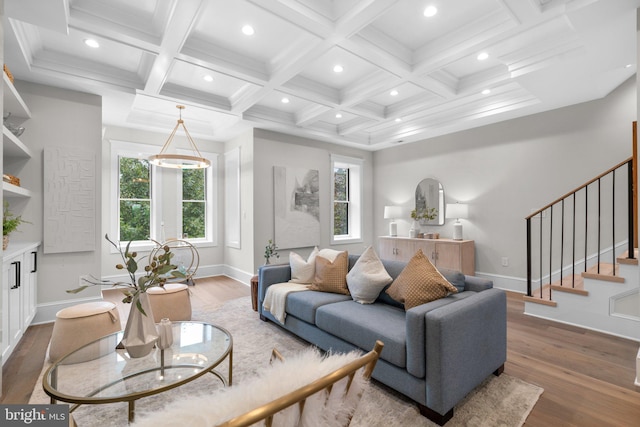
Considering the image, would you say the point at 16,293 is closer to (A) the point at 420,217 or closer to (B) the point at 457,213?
(A) the point at 420,217

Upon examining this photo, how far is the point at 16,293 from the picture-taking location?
2.62 m

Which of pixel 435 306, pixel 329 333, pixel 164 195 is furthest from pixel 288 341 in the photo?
pixel 164 195

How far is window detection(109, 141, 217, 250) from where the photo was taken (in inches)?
202

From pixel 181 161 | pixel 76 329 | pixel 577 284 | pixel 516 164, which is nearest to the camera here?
pixel 76 329

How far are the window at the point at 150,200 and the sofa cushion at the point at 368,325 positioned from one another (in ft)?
13.5

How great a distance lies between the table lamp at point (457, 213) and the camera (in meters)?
4.97

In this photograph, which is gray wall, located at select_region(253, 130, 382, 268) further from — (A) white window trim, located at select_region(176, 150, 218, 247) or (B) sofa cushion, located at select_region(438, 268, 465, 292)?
(B) sofa cushion, located at select_region(438, 268, 465, 292)

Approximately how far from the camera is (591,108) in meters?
3.88

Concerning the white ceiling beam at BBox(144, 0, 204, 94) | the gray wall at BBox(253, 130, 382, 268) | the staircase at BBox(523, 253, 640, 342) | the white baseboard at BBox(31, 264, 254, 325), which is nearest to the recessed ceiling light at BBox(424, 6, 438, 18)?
the white ceiling beam at BBox(144, 0, 204, 94)

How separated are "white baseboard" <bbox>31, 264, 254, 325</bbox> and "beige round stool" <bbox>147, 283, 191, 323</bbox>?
131 cm

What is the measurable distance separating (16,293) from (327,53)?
3.68 m

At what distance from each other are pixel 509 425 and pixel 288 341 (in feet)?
5.91

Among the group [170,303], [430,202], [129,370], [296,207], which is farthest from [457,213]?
[129,370]

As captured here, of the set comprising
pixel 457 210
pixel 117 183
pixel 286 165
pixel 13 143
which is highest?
pixel 286 165
